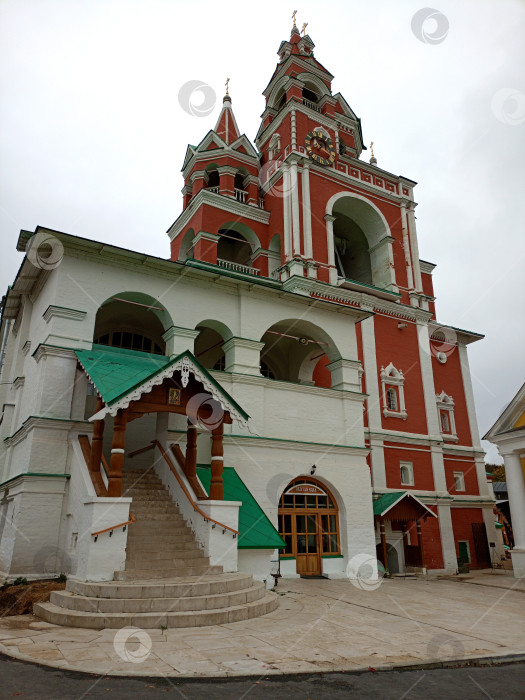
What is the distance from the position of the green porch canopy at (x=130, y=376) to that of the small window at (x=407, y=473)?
12.9 metres

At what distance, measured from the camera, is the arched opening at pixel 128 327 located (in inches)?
652

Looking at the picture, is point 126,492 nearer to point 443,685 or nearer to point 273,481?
point 273,481

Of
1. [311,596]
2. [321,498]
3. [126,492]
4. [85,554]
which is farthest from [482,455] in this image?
[85,554]

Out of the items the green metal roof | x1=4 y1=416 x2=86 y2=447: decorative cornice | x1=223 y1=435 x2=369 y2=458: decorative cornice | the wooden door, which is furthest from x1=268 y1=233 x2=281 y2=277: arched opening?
x1=4 y1=416 x2=86 y2=447: decorative cornice

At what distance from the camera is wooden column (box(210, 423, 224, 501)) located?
1136 centimetres

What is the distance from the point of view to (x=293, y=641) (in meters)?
6.95

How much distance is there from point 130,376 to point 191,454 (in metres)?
2.44

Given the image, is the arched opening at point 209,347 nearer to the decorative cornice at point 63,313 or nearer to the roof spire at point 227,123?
the decorative cornice at point 63,313

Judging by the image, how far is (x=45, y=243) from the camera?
44.6 ft

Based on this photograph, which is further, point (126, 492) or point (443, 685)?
point (126, 492)

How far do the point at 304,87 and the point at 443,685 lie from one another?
2833cm

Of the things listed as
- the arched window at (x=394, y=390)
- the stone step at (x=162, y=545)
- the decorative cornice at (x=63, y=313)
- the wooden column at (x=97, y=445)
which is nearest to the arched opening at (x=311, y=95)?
the arched window at (x=394, y=390)

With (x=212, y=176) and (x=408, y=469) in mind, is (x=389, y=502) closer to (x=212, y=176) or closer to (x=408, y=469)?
(x=408, y=469)

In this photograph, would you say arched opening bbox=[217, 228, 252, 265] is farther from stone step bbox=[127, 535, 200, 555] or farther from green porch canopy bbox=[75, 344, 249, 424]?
stone step bbox=[127, 535, 200, 555]
